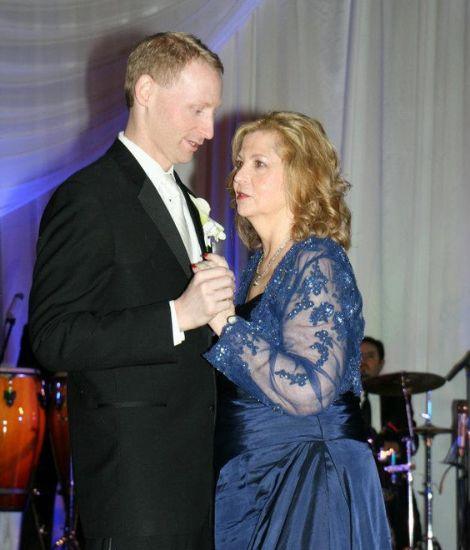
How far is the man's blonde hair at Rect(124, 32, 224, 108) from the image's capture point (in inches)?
111

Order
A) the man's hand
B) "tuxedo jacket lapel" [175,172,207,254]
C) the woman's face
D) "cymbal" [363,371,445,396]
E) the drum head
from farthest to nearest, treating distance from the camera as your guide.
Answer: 1. "cymbal" [363,371,445,396]
2. the drum head
3. the woman's face
4. "tuxedo jacket lapel" [175,172,207,254]
5. the man's hand

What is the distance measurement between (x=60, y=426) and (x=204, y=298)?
156 inches

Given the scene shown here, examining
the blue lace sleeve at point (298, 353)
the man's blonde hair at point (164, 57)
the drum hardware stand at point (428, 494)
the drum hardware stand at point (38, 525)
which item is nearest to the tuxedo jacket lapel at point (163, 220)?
the blue lace sleeve at point (298, 353)

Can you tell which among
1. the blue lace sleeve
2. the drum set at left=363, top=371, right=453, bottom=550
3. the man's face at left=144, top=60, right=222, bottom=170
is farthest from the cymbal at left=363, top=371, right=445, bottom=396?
the man's face at left=144, top=60, right=222, bottom=170

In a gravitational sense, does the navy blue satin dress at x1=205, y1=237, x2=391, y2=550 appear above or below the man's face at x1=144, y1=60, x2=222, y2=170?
below

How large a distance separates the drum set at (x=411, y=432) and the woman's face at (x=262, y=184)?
338cm

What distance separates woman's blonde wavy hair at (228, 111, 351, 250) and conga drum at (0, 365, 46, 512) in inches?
121

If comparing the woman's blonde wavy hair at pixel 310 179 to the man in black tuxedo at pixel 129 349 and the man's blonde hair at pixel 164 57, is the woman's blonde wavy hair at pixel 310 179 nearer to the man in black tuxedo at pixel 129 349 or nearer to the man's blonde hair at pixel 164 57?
the man's blonde hair at pixel 164 57

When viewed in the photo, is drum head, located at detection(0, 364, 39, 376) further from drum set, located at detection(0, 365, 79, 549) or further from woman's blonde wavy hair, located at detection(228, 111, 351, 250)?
woman's blonde wavy hair, located at detection(228, 111, 351, 250)

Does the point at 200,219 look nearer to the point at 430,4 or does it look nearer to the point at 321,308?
the point at 321,308

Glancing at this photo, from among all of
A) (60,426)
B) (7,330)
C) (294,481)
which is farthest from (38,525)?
Result: (294,481)

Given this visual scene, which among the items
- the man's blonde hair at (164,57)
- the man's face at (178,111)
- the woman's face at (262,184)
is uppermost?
the man's blonde hair at (164,57)

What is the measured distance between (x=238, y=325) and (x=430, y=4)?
15.5 feet

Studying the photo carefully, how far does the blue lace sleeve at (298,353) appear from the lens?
2.63m
